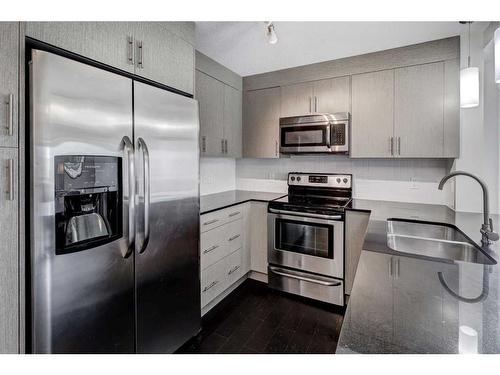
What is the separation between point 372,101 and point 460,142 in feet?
2.67

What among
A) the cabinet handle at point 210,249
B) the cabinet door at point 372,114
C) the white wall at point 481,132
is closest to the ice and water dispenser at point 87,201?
the cabinet handle at point 210,249

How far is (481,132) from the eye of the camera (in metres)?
2.13

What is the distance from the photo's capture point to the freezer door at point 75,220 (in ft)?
3.52

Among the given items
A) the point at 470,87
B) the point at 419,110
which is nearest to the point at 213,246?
the point at 470,87

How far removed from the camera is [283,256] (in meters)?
2.70

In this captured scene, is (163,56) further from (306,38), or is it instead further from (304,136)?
(304,136)

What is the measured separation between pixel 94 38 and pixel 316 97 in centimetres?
212

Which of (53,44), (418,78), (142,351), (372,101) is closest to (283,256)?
(142,351)

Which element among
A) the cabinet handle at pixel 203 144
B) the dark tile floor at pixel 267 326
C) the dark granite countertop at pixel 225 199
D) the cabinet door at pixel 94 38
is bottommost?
the dark tile floor at pixel 267 326

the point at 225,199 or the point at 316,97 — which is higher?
the point at 316,97

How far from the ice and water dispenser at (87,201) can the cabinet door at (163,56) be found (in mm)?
642

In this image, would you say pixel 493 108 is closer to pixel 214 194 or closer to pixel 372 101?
pixel 372 101

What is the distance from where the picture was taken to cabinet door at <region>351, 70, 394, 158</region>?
249 centimetres

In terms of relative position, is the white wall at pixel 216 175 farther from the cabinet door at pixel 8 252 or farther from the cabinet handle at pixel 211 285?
the cabinet door at pixel 8 252
